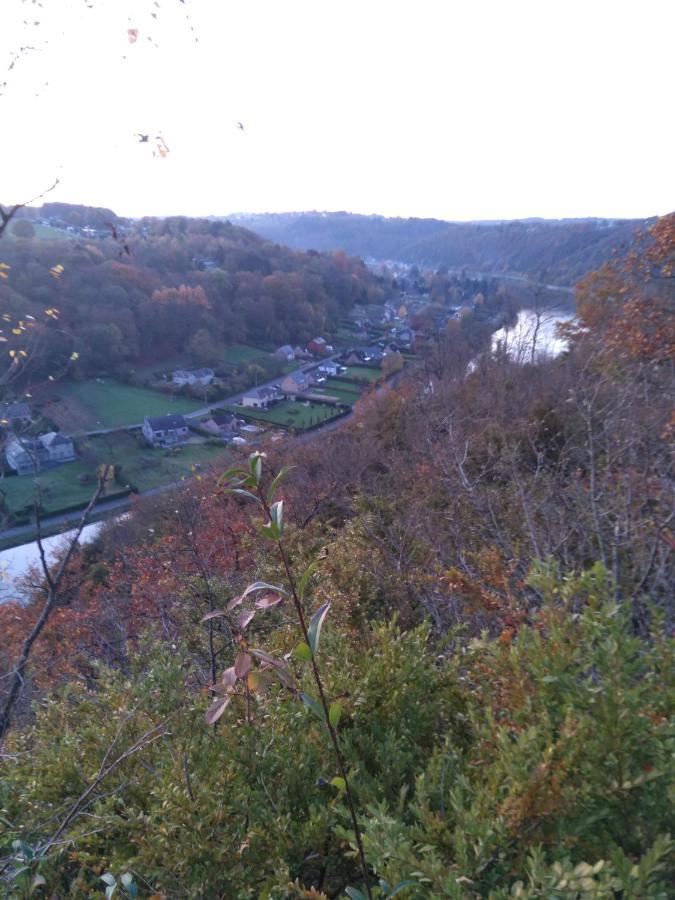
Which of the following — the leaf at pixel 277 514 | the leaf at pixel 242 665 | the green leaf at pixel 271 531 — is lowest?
A: the leaf at pixel 242 665

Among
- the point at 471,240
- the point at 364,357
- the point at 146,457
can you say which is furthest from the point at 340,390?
the point at 471,240

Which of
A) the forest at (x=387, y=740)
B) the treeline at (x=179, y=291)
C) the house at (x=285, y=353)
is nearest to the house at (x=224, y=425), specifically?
the treeline at (x=179, y=291)

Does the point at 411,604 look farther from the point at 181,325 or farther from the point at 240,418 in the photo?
the point at 181,325

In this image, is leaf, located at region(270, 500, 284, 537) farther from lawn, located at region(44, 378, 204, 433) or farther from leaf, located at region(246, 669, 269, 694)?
lawn, located at region(44, 378, 204, 433)

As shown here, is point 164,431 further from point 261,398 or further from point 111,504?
point 261,398

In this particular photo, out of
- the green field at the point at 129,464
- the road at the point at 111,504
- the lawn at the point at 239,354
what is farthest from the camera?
the lawn at the point at 239,354

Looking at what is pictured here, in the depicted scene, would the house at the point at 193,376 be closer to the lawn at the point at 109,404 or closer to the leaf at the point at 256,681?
the lawn at the point at 109,404

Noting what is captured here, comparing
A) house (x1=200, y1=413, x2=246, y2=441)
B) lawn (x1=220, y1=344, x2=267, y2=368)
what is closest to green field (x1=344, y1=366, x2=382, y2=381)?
lawn (x1=220, y1=344, x2=267, y2=368)
